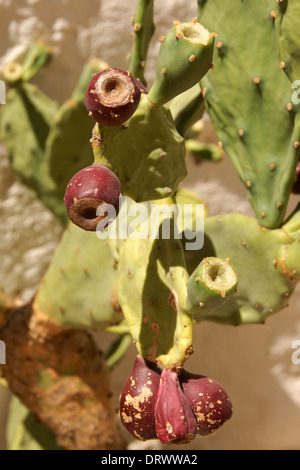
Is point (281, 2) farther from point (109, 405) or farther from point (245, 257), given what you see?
point (109, 405)

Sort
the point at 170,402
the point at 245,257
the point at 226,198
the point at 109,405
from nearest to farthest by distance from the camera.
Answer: the point at 170,402 < the point at 245,257 < the point at 109,405 < the point at 226,198

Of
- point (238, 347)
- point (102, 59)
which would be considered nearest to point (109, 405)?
point (238, 347)

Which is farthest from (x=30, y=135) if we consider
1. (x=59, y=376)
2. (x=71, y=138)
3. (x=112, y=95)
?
(x=112, y=95)

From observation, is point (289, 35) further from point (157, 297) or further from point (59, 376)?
point (59, 376)

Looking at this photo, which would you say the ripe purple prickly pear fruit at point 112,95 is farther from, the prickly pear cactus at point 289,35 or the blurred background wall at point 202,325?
the blurred background wall at point 202,325


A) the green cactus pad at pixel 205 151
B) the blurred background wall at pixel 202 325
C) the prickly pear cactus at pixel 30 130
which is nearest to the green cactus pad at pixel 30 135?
the prickly pear cactus at pixel 30 130

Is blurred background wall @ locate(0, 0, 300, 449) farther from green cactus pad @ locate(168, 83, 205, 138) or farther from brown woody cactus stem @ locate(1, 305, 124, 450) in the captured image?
green cactus pad @ locate(168, 83, 205, 138)

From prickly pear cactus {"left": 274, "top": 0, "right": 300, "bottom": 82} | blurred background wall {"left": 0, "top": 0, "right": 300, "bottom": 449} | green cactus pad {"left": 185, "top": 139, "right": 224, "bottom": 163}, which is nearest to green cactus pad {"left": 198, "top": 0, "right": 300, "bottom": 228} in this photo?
prickly pear cactus {"left": 274, "top": 0, "right": 300, "bottom": 82}
